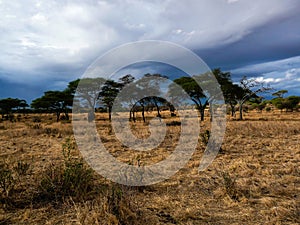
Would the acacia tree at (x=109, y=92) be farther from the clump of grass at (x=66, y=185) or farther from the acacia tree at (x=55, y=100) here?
the clump of grass at (x=66, y=185)

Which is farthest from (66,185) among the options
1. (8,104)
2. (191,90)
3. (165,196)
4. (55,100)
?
(8,104)

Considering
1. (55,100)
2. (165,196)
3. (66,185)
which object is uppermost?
(55,100)

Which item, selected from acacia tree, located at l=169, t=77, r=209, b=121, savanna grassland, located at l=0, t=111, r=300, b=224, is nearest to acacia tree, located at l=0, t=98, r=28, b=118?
acacia tree, located at l=169, t=77, r=209, b=121

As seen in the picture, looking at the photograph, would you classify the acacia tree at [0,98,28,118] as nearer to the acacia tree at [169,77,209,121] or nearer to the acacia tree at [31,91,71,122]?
the acacia tree at [31,91,71,122]

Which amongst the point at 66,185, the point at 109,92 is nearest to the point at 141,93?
the point at 109,92

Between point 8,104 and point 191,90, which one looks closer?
point 191,90

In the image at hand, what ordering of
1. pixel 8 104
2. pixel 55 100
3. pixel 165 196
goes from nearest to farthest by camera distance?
pixel 165 196 < pixel 55 100 < pixel 8 104

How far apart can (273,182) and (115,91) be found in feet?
98.0

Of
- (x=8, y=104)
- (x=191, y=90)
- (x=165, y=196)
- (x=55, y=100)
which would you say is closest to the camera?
(x=165, y=196)

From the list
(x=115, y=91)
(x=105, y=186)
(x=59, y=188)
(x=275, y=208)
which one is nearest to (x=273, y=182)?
(x=275, y=208)

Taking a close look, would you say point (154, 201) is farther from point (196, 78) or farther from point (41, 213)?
point (196, 78)

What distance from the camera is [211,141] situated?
10.6 meters

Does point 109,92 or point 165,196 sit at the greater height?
point 109,92

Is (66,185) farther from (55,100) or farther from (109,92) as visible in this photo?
(55,100)
